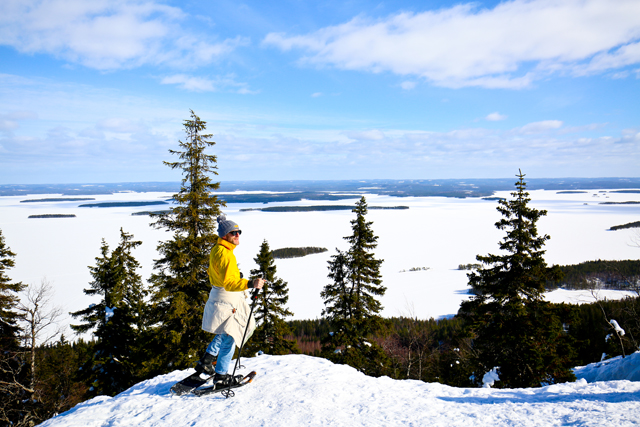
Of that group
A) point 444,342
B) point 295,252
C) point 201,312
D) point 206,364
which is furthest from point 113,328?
point 295,252

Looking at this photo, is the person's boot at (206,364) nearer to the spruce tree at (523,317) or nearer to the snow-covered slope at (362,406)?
the snow-covered slope at (362,406)

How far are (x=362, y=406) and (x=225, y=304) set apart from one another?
2.70 metres

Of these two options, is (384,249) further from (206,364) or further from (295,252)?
(206,364)

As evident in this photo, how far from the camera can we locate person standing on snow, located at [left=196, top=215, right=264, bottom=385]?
202 inches

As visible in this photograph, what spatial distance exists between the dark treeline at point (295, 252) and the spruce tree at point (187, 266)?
88204 millimetres

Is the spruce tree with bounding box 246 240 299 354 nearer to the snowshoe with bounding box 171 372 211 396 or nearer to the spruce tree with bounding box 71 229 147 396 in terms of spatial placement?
the spruce tree with bounding box 71 229 147 396

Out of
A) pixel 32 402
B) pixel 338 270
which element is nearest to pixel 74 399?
pixel 32 402

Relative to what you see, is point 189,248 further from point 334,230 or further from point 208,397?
point 334,230

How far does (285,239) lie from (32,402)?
4369 inches

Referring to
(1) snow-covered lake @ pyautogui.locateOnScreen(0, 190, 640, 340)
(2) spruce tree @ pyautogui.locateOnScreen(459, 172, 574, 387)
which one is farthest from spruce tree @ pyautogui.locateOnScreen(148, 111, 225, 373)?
(1) snow-covered lake @ pyautogui.locateOnScreen(0, 190, 640, 340)

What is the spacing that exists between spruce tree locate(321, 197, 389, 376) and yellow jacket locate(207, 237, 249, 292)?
1119cm

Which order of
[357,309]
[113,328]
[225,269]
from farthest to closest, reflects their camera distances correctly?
1. [113,328]
2. [357,309]
3. [225,269]

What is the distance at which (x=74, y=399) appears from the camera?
19781 mm

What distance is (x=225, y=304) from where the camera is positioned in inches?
210
